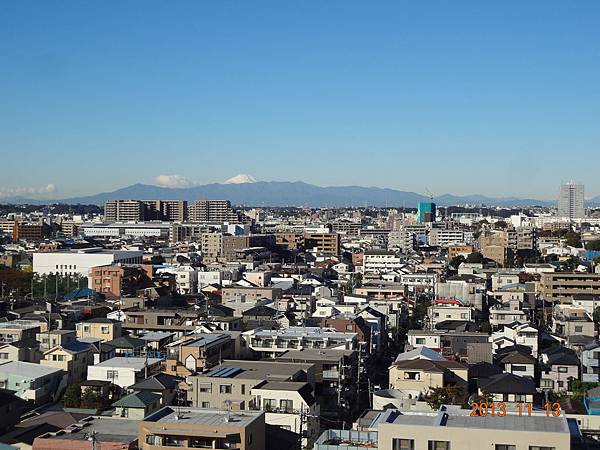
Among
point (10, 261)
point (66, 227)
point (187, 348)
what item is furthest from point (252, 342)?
point (66, 227)

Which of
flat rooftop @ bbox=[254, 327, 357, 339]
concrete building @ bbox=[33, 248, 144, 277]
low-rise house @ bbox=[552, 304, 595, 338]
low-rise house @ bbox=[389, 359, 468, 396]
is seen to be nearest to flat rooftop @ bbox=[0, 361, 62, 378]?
flat rooftop @ bbox=[254, 327, 357, 339]

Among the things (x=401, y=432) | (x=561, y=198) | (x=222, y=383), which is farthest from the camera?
(x=561, y=198)

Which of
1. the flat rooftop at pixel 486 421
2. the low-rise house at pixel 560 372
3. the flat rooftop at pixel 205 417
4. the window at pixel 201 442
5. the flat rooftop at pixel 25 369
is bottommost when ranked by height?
the low-rise house at pixel 560 372

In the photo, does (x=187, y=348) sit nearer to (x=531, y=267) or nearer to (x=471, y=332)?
(x=471, y=332)

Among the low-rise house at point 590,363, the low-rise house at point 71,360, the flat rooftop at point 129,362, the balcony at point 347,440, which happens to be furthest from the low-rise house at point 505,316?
the balcony at point 347,440

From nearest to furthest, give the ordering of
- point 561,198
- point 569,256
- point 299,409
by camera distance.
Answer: point 299,409
point 569,256
point 561,198

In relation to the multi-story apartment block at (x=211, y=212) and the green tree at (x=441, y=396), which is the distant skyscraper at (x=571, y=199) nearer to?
the multi-story apartment block at (x=211, y=212)
